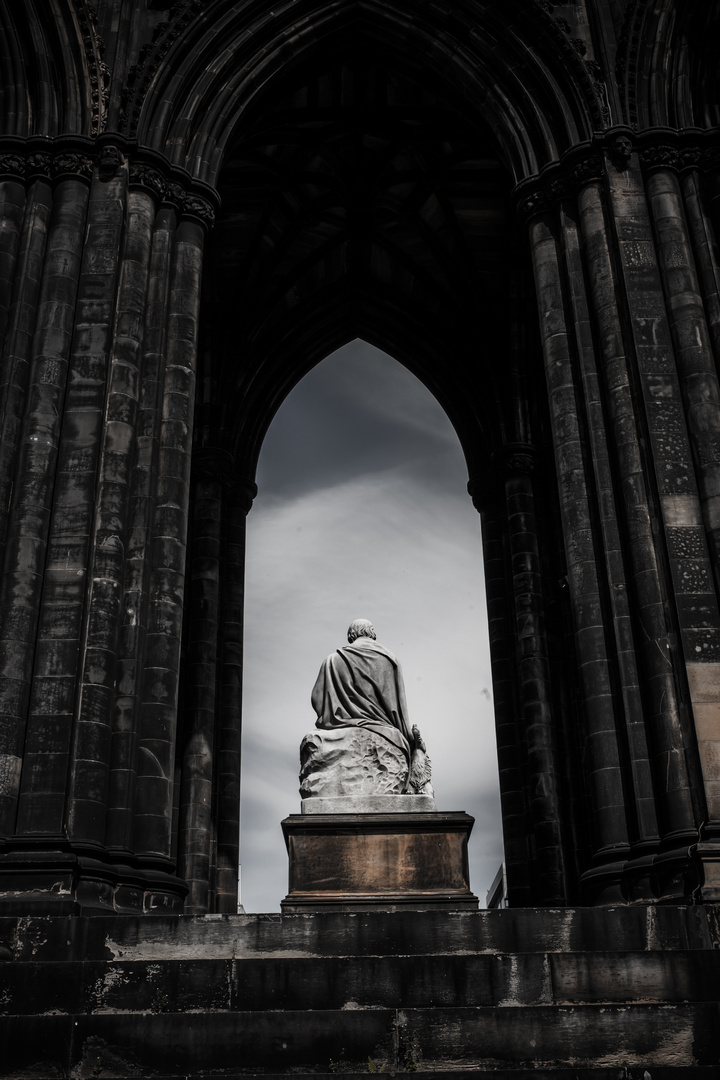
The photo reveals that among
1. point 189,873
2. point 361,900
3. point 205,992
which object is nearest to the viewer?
point 205,992

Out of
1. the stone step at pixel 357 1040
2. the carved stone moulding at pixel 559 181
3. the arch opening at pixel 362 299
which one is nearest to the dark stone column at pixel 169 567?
the stone step at pixel 357 1040

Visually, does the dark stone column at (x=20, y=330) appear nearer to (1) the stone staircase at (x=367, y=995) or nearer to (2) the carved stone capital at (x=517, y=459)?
(1) the stone staircase at (x=367, y=995)

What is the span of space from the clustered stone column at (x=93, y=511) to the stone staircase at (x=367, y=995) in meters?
1.08

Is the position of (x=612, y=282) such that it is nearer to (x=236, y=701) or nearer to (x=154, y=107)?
(x=154, y=107)

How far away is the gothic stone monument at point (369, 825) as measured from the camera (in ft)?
39.6

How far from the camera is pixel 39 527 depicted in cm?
1173

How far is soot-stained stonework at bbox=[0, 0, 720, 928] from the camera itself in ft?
36.5

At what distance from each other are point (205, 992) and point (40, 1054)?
4.36 ft

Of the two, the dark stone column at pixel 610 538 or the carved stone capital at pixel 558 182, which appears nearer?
the dark stone column at pixel 610 538

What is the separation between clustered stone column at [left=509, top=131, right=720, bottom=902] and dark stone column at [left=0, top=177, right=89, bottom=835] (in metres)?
5.55

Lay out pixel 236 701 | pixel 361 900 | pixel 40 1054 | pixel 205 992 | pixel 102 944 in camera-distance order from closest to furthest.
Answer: pixel 40 1054, pixel 205 992, pixel 102 944, pixel 361 900, pixel 236 701

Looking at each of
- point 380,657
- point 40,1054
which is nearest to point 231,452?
point 380,657

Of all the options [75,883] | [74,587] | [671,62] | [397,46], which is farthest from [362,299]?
[75,883]

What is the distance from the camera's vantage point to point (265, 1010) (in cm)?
887
